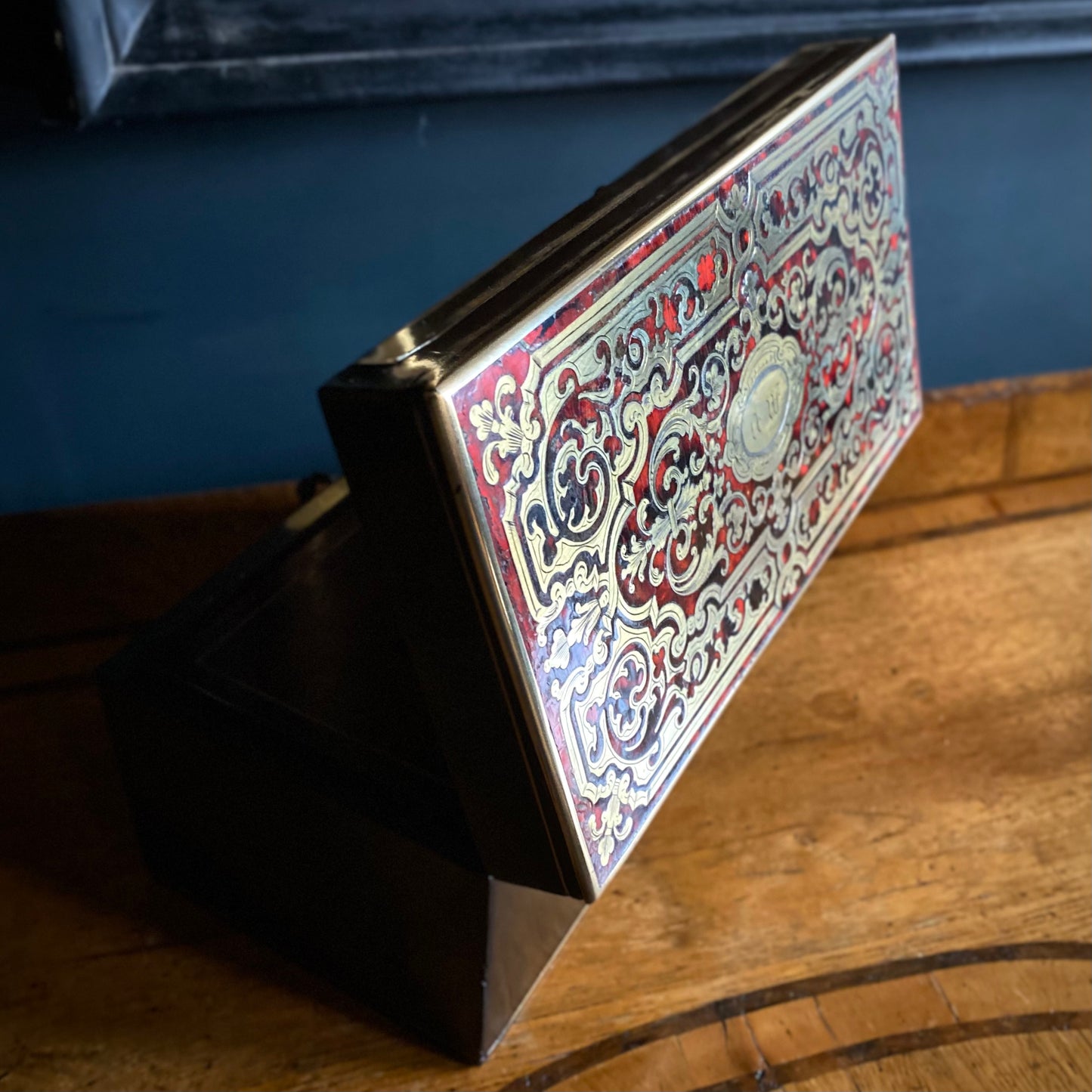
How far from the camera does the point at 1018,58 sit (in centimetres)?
78

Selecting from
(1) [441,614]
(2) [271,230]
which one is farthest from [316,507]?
(1) [441,614]

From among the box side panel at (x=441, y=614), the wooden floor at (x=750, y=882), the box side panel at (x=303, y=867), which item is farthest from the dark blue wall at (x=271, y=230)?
A: the box side panel at (x=441, y=614)

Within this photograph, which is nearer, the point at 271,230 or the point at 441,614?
the point at 441,614

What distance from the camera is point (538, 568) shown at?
0.38 metres

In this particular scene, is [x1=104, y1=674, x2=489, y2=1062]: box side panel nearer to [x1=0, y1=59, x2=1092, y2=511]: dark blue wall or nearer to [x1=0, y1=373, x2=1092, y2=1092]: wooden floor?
[x1=0, y1=373, x2=1092, y2=1092]: wooden floor

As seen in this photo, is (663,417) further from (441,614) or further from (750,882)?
(750,882)

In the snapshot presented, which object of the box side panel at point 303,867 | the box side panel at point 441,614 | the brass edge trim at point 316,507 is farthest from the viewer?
the brass edge trim at point 316,507

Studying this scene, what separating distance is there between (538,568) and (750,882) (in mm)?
305

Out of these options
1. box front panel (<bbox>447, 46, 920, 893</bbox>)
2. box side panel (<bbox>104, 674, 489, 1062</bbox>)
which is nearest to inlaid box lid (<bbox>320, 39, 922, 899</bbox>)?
box front panel (<bbox>447, 46, 920, 893</bbox>)

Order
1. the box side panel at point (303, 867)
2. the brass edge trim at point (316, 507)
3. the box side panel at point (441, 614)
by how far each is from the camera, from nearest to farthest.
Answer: the box side panel at point (441, 614)
the box side panel at point (303, 867)
the brass edge trim at point (316, 507)

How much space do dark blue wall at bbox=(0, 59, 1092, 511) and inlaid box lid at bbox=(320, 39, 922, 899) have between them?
203mm

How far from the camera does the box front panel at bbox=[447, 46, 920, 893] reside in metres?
0.38

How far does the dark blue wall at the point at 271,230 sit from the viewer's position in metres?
0.67

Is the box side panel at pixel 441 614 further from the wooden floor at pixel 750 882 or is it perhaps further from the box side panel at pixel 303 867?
the wooden floor at pixel 750 882
